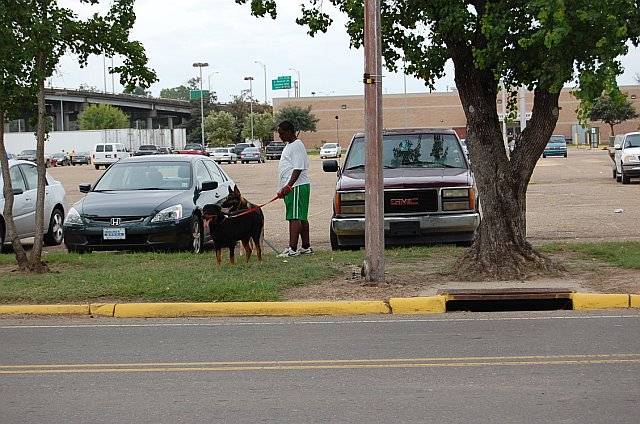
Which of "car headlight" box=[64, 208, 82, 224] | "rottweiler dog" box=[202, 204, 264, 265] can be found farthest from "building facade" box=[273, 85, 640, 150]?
"rottweiler dog" box=[202, 204, 264, 265]

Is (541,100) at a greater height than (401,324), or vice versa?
(541,100)

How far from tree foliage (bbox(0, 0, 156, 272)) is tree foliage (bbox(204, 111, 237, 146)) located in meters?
115

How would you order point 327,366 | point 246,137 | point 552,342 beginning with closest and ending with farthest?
1. point 327,366
2. point 552,342
3. point 246,137

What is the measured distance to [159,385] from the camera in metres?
6.84

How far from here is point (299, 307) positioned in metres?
10.1

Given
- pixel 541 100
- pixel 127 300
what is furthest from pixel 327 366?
pixel 541 100

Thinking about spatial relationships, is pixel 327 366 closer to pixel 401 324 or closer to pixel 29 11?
pixel 401 324

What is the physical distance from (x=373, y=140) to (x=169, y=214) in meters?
4.48

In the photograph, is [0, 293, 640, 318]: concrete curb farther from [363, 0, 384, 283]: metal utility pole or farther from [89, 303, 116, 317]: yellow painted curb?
[363, 0, 384, 283]: metal utility pole

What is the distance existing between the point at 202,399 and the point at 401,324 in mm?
3337

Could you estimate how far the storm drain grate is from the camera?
1020 cm

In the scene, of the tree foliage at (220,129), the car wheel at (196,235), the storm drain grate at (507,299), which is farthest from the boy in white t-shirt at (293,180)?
the tree foliage at (220,129)

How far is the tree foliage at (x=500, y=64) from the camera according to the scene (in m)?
9.95

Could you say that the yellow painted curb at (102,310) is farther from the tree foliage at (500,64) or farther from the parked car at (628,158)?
the parked car at (628,158)
